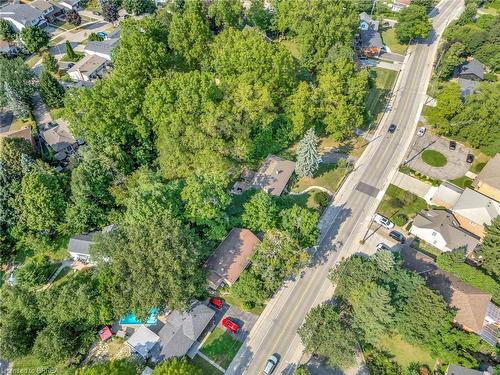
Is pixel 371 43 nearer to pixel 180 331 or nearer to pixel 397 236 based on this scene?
pixel 397 236

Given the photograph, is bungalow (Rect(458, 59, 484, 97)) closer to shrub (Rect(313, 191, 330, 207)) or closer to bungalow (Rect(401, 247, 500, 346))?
shrub (Rect(313, 191, 330, 207))

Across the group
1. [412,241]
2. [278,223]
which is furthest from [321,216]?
[412,241]

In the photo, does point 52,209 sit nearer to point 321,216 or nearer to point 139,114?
point 139,114

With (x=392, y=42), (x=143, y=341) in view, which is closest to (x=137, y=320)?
(x=143, y=341)

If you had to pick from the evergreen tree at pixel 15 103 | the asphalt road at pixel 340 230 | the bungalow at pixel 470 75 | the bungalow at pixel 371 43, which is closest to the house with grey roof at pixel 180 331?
the asphalt road at pixel 340 230

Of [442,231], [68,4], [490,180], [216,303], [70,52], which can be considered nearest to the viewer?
[216,303]

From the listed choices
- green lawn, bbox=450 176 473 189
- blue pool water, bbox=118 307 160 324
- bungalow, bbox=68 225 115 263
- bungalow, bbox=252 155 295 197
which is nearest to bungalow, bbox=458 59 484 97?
green lawn, bbox=450 176 473 189

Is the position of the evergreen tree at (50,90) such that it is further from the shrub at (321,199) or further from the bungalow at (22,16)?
the shrub at (321,199)
